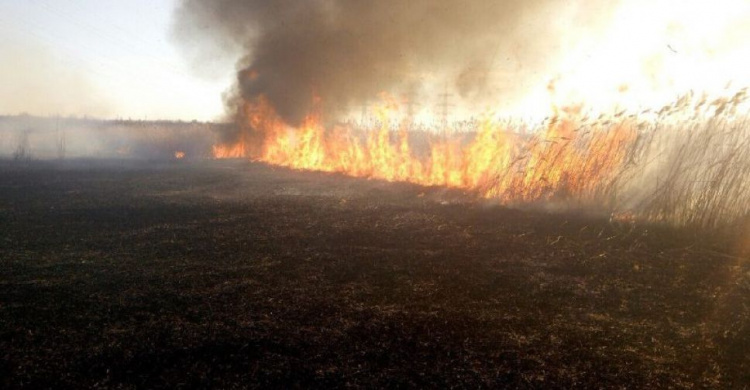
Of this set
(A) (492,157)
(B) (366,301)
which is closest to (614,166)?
(A) (492,157)

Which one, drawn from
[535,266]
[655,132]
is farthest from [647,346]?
[655,132]

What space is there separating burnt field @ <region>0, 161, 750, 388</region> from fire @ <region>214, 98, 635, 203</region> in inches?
44.2

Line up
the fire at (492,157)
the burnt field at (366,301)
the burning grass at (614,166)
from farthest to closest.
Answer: the fire at (492,157), the burning grass at (614,166), the burnt field at (366,301)

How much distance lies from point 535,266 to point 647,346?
205 cm

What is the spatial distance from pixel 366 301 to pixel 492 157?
23.4ft

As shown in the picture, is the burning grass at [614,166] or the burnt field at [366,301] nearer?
the burnt field at [366,301]

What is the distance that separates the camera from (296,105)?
1862 cm

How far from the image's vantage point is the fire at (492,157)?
8.35 meters

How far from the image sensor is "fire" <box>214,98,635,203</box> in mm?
8352

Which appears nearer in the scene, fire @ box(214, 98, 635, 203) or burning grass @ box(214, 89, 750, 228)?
burning grass @ box(214, 89, 750, 228)

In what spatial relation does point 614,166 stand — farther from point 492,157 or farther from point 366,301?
point 366,301

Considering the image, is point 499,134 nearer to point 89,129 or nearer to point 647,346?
point 647,346

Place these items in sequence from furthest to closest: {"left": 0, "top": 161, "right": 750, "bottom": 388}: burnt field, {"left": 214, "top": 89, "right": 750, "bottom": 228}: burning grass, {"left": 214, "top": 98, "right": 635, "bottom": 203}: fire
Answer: {"left": 214, "top": 98, "right": 635, "bottom": 203}: fire, {"left": 214, "top": 89, "right": 750, "bottom": 228}: burning grass, {"left": 0, "top": 161, "right": 750, "bottom": 388}: burnt field

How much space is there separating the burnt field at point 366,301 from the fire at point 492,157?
3.68 ft
